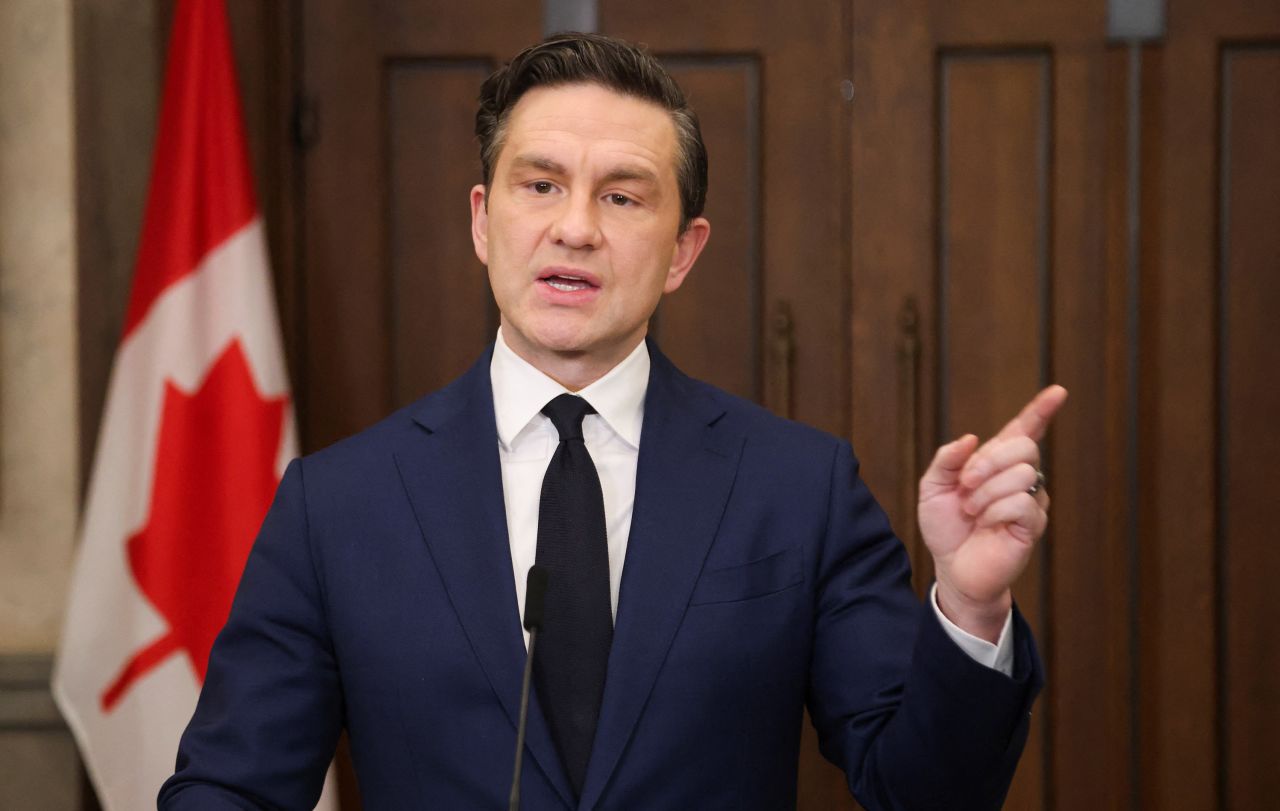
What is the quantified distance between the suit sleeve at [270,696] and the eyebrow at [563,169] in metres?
0.44

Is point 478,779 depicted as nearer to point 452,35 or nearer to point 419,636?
point 419,636

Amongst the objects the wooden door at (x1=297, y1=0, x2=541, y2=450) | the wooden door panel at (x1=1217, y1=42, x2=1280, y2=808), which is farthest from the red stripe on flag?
the wooden door panel at (x1=1217, y1=42, x2=1280, y2=808)

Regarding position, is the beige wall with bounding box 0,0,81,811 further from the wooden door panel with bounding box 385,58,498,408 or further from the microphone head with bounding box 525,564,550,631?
the microphone head with bounding box 525,564,550,631

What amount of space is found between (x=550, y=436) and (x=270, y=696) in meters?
0.41

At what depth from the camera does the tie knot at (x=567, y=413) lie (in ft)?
4.71

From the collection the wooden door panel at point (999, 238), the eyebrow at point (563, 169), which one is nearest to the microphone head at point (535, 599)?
the eyebrow at point (563, 169)

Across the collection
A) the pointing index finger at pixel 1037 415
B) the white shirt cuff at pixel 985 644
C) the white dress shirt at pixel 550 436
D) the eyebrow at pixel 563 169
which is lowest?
the white shirt cuff at pixel 985 644

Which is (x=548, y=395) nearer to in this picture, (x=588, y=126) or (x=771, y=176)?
(x=588, y=126)

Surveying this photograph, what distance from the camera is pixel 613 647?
132 cm

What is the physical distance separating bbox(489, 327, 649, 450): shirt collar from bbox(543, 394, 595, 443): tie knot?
0.05ft

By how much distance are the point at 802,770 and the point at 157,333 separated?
1.45 meters

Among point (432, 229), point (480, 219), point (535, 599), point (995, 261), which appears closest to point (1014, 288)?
point (995, 261)

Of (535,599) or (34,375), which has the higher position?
(34,375)

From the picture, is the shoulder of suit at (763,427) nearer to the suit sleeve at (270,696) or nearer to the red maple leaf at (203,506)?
the suit sleeve at (270,696)
